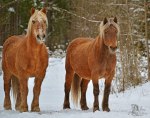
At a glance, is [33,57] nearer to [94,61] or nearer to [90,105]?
[94,61]

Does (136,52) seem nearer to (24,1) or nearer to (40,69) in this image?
(40,69)

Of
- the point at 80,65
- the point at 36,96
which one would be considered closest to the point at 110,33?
the point at 80,65

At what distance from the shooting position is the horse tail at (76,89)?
9659 millimetres

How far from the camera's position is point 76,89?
9758 millimetres

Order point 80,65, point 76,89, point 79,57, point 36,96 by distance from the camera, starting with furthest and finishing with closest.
Answer: point 76,89 → point 79,57 → point 80,65 → point 36,96

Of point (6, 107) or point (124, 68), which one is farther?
point (124, 68)

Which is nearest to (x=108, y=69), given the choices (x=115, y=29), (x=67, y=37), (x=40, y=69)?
(x=115, y=29)

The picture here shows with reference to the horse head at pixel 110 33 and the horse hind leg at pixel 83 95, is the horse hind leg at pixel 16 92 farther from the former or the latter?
the horse head at pixel 110 33

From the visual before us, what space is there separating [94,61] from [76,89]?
71.7 inches

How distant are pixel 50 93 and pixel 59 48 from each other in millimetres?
21226

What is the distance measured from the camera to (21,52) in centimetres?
823

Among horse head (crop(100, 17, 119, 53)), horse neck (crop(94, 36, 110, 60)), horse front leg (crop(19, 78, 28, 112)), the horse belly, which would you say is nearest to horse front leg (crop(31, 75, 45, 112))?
horse front leg (crop(19, 78, 28, 112))

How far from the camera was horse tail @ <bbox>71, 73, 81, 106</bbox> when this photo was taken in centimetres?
Answer: 966

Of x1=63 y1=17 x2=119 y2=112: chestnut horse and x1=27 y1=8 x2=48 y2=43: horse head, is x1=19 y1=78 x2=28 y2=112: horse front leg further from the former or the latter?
x1=63 y1=17 x2=119 y2=112: chestnut horse
